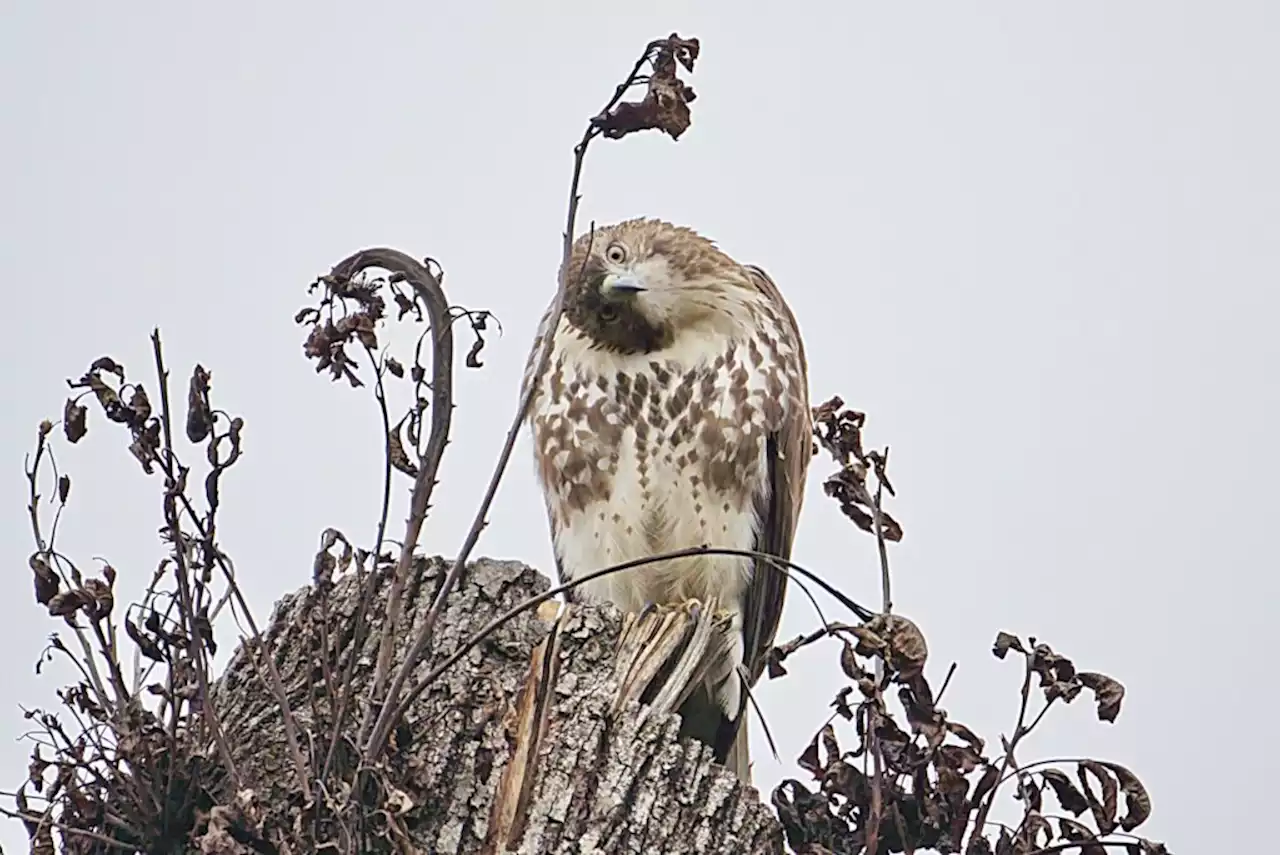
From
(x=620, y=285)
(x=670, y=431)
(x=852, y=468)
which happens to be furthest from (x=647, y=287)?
(x=852, y=468)

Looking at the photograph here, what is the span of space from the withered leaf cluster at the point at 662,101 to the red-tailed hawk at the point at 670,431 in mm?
1993

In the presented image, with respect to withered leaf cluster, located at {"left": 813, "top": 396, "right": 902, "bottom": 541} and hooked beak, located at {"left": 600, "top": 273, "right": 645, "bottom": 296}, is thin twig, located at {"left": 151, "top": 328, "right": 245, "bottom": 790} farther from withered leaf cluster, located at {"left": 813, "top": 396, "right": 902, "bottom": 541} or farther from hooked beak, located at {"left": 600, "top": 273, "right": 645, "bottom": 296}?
hooked beak, located at {"left": 600, "top": 273, "right": 645, "bottom": 296}

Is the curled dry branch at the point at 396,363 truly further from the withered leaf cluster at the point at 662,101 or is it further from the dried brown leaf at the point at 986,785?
the dried brown leaf at the point at 986,785

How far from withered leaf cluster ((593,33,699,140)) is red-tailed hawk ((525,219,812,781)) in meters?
1.99

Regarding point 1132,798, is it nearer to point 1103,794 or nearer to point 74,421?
point 1103,794

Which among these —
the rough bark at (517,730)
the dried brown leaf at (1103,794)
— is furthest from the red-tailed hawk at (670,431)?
the dried brown leaf at (1103,794)

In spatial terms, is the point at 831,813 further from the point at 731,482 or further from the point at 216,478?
the point at 731,482

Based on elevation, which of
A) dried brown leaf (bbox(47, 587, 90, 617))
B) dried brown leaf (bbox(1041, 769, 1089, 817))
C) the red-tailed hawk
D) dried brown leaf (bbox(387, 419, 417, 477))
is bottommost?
dried brown leaf (bbox(47, 587, 90, 617))

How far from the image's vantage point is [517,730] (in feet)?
11.1

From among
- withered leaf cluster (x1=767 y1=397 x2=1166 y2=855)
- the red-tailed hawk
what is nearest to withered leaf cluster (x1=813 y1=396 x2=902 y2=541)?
withered leaf cluster (x1=767 y1=397 x2=1166 y2=855)

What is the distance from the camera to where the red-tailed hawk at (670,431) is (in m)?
5.04

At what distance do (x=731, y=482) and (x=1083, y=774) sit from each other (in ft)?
6.85

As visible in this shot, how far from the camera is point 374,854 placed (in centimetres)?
289

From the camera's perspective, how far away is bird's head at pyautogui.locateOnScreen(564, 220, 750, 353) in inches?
200
